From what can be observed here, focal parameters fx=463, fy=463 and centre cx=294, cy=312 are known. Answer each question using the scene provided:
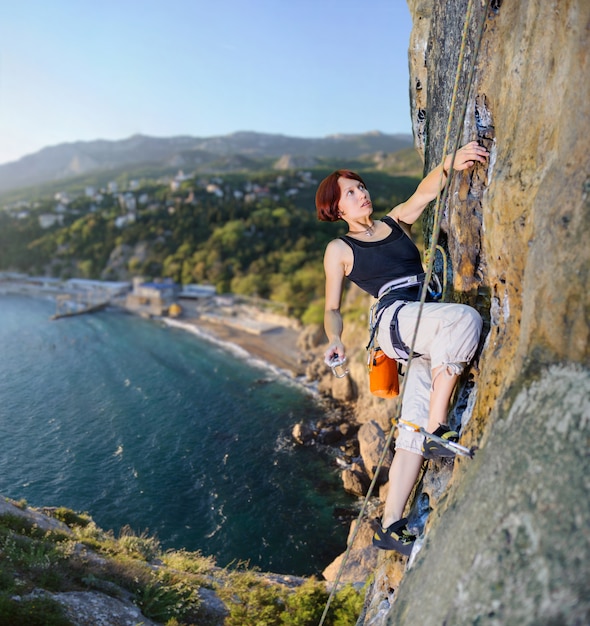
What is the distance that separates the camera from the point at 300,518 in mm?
20109

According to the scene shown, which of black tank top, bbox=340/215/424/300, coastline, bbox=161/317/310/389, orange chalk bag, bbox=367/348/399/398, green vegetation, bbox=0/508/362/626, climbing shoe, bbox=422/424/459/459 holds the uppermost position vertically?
black tank top, bbox=340/215/424/300

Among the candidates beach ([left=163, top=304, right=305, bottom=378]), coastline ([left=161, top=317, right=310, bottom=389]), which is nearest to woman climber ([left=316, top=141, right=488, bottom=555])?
coastline ([left=161, top=317, right=310, bottom=389])

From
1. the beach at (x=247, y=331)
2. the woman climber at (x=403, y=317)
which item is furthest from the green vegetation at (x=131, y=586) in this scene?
the beach at (x=247, y=331)

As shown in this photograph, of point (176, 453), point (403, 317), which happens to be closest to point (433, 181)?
point (403, 317)

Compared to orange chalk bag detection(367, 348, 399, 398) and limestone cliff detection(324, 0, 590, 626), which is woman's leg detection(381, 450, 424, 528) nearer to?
limestone cliff detection(324, 0, 590, 626)

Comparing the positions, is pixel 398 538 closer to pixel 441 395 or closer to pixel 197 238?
pixel 441 395

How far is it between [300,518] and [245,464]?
4.82 m

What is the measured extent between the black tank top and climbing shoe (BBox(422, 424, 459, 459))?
1309mm

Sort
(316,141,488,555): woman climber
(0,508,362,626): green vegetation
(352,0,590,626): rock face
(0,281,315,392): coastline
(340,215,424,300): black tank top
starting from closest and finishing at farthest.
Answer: (352,0,590,626): rock face
(316,141,488,555): woman climber
(340,215,424,300): black tank top
(0,508,362,626): green vegetation
(0,281,315,392): coastline

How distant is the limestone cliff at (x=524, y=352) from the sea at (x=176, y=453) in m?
15.9

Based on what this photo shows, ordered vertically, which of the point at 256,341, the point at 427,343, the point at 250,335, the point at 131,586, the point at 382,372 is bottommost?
the point at 256,341

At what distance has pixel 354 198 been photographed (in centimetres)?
469

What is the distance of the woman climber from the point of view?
4.01m

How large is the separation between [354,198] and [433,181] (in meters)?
0.78
